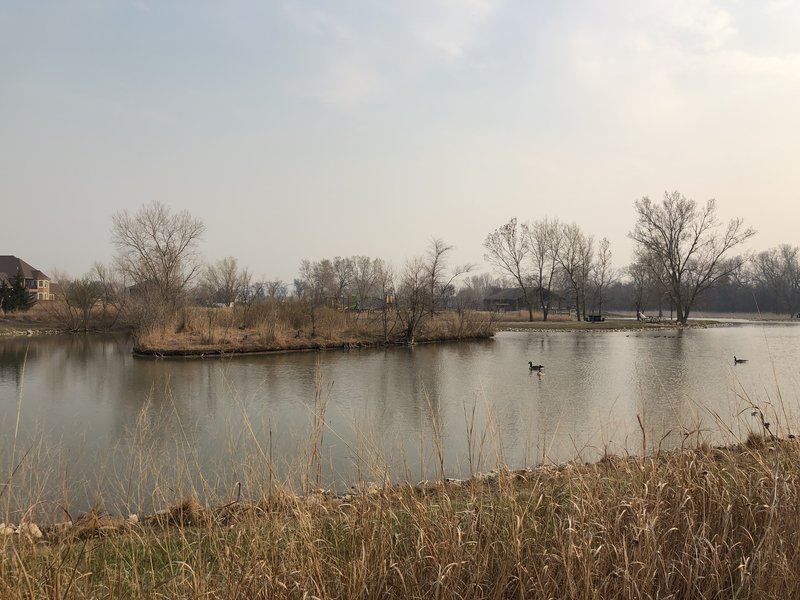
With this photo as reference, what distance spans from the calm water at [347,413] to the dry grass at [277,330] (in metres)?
1.90

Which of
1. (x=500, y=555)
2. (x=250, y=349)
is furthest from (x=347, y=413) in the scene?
(x=250, y=349)

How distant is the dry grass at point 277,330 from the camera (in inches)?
985

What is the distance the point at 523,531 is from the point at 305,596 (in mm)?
1174

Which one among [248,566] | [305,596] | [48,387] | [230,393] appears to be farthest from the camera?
[48,387]

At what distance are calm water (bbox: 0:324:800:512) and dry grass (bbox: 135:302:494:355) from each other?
1899 millimetres

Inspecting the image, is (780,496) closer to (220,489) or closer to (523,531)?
(523,531)

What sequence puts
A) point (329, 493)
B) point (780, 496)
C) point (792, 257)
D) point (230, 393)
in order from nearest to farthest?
1. point (780, 496)
2. point (329, 493)
3. point (230, 393)
4. point (792, 257)

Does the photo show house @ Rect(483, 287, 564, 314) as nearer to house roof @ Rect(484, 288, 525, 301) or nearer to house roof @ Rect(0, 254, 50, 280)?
house roof @ Rect(484, 288, 525, 301)

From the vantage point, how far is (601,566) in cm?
266

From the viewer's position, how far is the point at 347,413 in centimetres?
1071

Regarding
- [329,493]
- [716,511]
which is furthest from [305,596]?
[329,493]

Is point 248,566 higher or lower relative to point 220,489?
higher

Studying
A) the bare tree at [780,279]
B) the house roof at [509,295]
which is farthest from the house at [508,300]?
the bare tree at [780,279]

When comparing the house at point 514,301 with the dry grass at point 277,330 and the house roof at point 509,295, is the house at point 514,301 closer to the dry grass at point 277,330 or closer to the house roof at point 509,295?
the house roof at point 509,295
